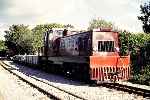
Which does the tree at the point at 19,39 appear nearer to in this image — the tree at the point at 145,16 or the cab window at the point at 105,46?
the tree at the point at 145,16

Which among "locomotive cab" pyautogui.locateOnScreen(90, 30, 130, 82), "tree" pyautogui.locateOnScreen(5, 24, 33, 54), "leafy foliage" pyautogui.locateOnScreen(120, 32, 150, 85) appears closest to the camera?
"locomotive cab" pyautogui.locateOnScreen(90, 30, 130, 82)

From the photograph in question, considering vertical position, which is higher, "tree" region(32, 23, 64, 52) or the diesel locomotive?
"tree" region(32, 23, 64, 52)

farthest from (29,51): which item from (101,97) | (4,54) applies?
(101,97)

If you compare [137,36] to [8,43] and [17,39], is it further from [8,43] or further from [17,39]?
[8,43]

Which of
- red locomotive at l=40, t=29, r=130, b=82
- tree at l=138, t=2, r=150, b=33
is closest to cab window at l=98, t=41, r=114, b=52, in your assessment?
red locomotive at l=40, t=29, r=130, b=82

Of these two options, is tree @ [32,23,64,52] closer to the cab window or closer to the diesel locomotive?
the diesel locomotive

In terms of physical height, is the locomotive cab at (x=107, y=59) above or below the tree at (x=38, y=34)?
below

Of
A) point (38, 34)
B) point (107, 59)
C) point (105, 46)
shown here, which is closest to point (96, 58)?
point (107, 59)

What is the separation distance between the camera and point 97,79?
17031mm

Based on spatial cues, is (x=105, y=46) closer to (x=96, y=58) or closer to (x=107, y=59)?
(x=107, y=59)

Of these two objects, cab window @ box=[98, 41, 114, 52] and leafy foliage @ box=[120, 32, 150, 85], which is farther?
leafy foliage @ box=[120, 32, 150, 85]

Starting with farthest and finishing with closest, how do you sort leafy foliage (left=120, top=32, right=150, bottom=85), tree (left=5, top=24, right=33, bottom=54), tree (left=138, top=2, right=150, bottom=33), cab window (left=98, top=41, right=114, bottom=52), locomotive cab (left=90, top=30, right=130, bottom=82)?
tree (left=5, top=24, right=33, bottom=54) → tree (left=138, top=2, right=150, bottom=33) → leafy foliage (left=120, top=32, right=150, bottom=85) → cab window (left=98, top=41, right=114, bottom=52) → locomotive cab (left=90, top=30, right=130, bottom=82)

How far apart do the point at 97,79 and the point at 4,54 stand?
90339 millimetres

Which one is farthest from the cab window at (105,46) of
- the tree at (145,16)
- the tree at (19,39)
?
the tree at (19,39)
